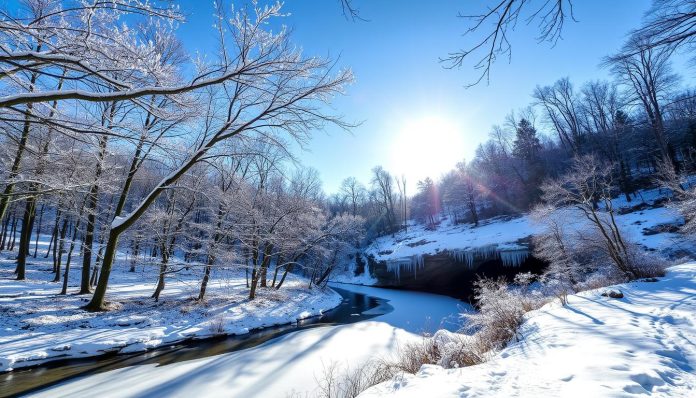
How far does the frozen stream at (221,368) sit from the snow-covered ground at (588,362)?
297 cm

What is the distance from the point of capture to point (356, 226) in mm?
30422

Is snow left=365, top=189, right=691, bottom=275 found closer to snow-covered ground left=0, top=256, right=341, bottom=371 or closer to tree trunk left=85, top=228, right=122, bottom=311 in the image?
snow-covered ground left=0, top=256, right=341, bottom=371

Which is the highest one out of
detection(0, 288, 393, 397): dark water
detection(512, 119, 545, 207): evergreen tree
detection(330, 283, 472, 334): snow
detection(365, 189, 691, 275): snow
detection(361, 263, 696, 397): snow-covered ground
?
detection(512, 119, 545, 207): evergreen tree

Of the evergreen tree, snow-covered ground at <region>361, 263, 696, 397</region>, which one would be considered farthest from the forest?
the evergreen tree

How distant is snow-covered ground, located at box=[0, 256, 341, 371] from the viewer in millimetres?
8488

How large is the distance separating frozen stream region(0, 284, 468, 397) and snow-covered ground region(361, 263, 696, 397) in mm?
2968

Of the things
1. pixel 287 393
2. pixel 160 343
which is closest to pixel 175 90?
pixel 287 393

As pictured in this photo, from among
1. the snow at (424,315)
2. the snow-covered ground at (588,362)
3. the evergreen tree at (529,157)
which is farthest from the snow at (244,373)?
the evergreen tree at (529,157)

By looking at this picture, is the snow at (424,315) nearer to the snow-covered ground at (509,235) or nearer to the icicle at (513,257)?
the icicle at (513,257)

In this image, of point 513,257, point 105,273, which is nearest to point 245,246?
point 105,273

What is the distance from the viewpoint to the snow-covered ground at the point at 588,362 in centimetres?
306

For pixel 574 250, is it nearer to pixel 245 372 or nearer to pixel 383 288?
pixel 245 372

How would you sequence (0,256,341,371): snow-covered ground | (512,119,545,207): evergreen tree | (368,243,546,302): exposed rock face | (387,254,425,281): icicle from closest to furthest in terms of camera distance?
(0,256,341,371): snow-covered ground → (368,243,546,302): exposed rock face → (387,254,425,281): icicle → (512,119,545,207): evergreen tree

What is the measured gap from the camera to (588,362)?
368 cm
